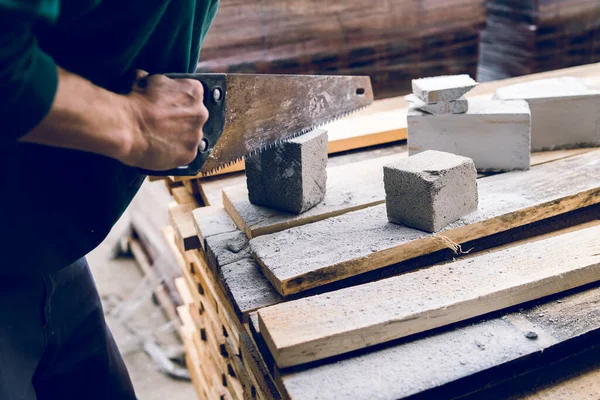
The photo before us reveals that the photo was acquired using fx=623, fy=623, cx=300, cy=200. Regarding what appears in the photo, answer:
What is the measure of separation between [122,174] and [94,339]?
27.2 inches

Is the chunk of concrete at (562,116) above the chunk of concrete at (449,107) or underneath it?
underneath

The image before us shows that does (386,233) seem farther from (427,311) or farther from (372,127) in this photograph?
(372,127)

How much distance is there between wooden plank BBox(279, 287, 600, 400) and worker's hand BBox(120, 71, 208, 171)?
609mm

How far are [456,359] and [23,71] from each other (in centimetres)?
114

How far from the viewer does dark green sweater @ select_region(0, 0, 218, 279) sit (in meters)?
1.20

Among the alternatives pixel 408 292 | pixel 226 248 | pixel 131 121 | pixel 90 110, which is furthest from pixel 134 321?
pixel 90 110

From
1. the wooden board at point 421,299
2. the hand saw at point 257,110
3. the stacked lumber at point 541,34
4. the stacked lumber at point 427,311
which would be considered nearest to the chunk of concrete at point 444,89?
the hand saw at point 257,110

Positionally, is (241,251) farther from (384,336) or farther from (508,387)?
(508,387)

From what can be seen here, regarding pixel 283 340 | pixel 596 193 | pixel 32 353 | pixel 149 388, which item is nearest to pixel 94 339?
pixel 32 353

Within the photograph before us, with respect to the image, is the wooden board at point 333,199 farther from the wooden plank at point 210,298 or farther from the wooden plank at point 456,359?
the wooden plank at point 456,359

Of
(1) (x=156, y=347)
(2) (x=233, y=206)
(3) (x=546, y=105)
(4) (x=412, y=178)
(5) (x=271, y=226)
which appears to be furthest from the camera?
(1) (x=156, y=347)

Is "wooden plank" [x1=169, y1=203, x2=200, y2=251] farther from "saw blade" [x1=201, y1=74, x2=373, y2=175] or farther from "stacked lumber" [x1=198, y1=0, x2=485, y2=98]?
"stacked lumber" [x1=198, y1=0, x2=485, y2=98]

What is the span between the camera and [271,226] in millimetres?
2092

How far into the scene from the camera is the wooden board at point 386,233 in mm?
1823
